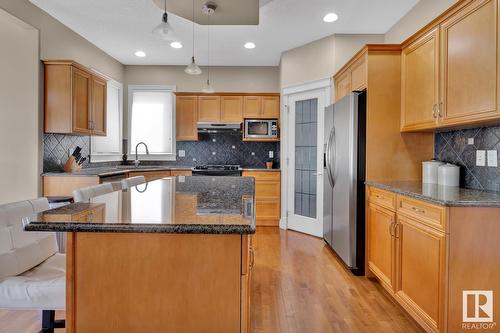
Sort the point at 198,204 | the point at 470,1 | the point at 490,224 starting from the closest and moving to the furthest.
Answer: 1. the point at 198,204
2. the point at 490,224
3. the point at 470,1

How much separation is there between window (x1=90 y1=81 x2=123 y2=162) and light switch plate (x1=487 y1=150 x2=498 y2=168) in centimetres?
485

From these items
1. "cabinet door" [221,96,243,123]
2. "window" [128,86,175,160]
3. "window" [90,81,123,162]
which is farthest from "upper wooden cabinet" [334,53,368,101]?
"window" [90,81,123,162]

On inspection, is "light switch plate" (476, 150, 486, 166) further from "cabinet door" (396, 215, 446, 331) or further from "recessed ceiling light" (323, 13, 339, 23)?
"recessed ceiling light" (323, 13, 339, 23)

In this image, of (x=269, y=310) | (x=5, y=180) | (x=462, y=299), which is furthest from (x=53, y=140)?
(x=462, y=299)

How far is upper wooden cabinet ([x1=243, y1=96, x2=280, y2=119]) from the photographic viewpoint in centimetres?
522

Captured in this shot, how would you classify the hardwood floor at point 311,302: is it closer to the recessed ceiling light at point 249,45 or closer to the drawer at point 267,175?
the drawer at point 267,175

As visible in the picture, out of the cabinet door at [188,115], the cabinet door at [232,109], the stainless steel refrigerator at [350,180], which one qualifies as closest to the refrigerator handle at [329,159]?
the stainless steel refrigerator at [350,180]

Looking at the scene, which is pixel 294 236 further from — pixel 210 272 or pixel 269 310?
pixel 210 272

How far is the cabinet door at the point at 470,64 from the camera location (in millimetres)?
1812

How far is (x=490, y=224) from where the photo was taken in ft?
5.58

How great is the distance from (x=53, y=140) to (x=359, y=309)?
3824 mm

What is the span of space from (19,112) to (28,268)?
8.50 ft

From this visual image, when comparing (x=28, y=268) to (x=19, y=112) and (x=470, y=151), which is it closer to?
(x=19, y=112)

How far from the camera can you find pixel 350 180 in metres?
2.95
